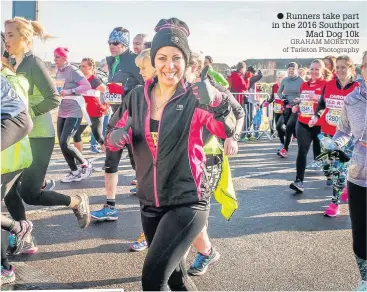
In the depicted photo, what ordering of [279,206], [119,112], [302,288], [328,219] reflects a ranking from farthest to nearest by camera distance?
[279,206] → [328,219] → [302,288] → [119,112]

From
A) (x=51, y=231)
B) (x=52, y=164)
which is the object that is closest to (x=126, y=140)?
(x=51, y=231)

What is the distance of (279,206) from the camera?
6.01 m

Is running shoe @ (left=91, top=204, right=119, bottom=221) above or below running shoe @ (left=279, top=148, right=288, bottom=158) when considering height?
below

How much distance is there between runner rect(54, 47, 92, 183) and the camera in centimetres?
674

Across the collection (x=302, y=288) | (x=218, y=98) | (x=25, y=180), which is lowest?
(x=302, y=288)

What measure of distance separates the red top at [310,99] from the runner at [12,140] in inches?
164

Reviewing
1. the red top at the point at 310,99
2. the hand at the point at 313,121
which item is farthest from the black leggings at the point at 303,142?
the hand at the point at 313,121

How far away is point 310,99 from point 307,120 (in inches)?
20.9

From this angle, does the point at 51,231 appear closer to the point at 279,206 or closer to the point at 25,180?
the point at 25,180

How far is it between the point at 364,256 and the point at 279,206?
281 centimetres

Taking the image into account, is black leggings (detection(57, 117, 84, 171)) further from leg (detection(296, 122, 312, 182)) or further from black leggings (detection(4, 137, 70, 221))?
leg (detection(296, 122, 312, 182))

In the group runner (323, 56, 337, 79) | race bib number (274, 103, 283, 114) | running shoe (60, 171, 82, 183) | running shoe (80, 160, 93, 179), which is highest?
runner (323, 56, 337, 79)

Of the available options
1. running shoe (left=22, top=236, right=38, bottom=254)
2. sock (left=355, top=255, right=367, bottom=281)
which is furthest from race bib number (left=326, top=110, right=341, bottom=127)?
running shoe (left=22, top=236, right=38, bottom=254)

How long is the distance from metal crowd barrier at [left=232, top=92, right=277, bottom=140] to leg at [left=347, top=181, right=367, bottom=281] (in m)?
9.44
